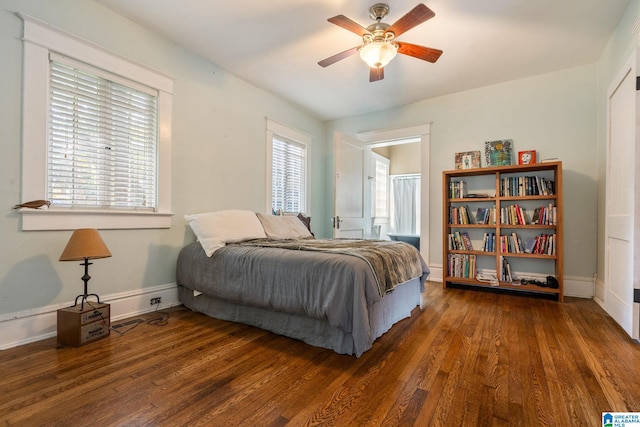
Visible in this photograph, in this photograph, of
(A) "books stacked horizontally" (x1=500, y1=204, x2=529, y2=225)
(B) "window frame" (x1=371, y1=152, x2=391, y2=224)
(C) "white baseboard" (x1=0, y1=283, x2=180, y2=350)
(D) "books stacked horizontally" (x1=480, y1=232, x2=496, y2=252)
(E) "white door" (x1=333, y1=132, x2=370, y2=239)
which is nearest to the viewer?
(C) "white baseboard" (x1=0, y1=283, x2=180, y2=350)

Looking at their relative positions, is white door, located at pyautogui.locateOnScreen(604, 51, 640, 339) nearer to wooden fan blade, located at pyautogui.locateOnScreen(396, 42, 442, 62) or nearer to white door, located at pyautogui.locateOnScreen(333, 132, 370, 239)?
wooden fan blade, located at pyautogui.locateOnScreen(396, 42, 442, 62)


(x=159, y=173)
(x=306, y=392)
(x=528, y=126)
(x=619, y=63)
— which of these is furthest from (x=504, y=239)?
(x=159, y=173)

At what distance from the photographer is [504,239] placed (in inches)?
140

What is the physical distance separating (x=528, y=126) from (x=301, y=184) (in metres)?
3.16

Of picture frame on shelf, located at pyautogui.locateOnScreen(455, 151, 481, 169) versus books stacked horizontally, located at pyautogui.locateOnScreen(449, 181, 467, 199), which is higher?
picture frame on shelf, located at pyautogui.locateOnScreen(455, 151, 481, 169)

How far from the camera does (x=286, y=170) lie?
14.5 feet

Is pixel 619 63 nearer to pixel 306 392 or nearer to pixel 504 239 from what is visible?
pixel 504 239

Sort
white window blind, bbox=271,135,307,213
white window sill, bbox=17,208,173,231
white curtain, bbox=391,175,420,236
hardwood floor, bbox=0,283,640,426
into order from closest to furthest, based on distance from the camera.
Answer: hardwood floor, bbox=0,283,640,426 → white window sill, bbox=17,208,173,231 → white window blind, bbox=271,135,307,213 → white curtain, bbox=391,175,420,236

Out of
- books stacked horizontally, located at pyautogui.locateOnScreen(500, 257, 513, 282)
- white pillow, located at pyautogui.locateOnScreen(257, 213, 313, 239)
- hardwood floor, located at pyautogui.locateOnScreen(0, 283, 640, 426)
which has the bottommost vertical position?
hardwood floor, located at pyautogui.locateOnScreen(0, 283, 640, 426)

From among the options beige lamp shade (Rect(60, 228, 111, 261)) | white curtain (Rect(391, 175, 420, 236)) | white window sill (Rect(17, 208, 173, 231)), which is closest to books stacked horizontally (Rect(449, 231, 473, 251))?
white curtain (Rect(391, 175, 420, 236))

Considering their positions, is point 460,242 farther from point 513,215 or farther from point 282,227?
point 282,227

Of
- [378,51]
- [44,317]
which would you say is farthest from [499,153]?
[44,317]

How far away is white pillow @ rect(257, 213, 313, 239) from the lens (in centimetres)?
328

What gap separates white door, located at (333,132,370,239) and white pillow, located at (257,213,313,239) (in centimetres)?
63
